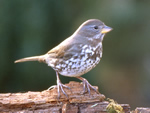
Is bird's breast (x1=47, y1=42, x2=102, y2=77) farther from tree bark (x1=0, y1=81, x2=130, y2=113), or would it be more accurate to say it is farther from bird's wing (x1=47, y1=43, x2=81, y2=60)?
tree bark (x1=0, y1=81, x2=130, y2=113)

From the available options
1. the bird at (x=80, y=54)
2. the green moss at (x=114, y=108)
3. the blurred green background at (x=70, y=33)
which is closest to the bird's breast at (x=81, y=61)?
the bird at (x=80, y=54)

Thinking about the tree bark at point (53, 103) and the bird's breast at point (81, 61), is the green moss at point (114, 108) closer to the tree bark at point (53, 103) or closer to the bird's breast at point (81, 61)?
the tree bark at point (53, 103)

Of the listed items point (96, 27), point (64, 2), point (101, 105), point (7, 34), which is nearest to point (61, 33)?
point (64, 2)

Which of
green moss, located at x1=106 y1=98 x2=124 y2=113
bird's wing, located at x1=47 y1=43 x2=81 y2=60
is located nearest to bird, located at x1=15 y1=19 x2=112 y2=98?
bird's wing, located at x1=47 y1=43 x2=81 y2=60

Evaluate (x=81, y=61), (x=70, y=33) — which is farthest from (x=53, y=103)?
(x=70, y=33)

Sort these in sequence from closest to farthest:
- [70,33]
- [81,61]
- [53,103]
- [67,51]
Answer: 1. [53,103]
2. [81,61]
3. [67,51]
4. [70,33]

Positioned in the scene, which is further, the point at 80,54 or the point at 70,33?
the point at 70,33

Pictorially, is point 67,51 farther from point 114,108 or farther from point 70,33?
point 70,33

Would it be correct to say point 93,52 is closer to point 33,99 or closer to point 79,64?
point 79,64
